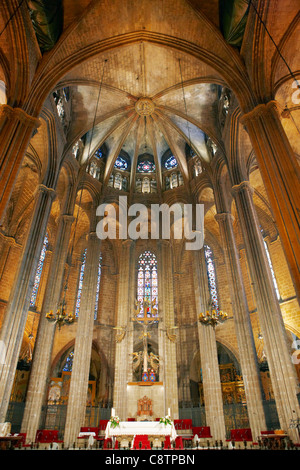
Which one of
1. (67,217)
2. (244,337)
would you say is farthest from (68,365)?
(244,337)

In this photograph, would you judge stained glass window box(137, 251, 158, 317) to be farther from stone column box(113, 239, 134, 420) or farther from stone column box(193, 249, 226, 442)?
stone column box(193, 249, 226, 442)

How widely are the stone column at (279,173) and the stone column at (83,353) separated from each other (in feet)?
34.9

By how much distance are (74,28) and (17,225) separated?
12.0 m

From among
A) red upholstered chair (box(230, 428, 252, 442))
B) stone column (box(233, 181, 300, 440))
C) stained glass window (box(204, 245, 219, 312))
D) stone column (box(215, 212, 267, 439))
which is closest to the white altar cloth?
stone column (box(233, 181, 300, 440))

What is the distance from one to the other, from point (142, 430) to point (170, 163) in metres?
18.2

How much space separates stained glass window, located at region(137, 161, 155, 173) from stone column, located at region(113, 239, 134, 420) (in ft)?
21.2

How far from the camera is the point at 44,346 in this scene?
13000mm

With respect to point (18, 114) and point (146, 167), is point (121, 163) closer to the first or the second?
point (146, 167)

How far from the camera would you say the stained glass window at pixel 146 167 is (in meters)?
23.1

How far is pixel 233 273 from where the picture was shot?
47.2ft

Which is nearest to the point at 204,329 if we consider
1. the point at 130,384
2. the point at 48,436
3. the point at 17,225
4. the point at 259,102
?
the point at 130,384

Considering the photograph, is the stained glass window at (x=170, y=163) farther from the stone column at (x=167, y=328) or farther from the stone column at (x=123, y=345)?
the stone column at (x=123, y=345)

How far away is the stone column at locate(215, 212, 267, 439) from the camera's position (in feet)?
36.0

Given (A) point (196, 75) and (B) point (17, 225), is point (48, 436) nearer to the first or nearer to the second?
(B) point (17, 225)
